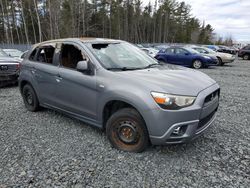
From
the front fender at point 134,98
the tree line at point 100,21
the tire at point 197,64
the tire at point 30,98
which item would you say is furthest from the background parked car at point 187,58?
the tree line at point 100,21

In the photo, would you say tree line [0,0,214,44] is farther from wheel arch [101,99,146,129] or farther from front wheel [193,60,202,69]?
wheel arch [101,99,146,129]

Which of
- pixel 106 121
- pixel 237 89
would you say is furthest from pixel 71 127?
pixel 237 89

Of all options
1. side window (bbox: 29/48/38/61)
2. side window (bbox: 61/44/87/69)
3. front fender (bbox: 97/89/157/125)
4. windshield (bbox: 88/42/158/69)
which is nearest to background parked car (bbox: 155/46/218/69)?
windshield (bbox: 88/42/158/69)

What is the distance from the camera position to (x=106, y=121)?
3271 millimetres

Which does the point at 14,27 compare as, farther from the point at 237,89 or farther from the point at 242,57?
the point at 237,89

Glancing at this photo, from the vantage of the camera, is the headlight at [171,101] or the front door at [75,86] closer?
the headlight at [171,101]

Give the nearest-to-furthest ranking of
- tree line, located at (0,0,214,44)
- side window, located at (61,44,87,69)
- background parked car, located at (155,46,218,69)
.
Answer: side window, located at (61,44,87,69) → background parked car, located at (155,46,218,69) → tree line, located at (0,0,214,44)

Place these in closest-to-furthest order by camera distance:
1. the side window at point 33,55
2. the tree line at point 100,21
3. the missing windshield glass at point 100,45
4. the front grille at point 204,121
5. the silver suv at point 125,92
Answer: the silver suv at point 125,92 → the front grille at point 204,121 → the missing windshield glass at point 100,45 → the side window at point 33,55 → the tree line at point 100,21

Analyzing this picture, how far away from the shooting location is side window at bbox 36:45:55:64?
4.16 meters

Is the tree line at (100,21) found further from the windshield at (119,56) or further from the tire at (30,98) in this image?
the windshield at (119,56)

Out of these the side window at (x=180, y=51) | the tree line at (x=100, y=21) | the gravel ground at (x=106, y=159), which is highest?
the tree line at (x=100, y=21)

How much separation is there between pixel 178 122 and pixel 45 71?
9.31 ft

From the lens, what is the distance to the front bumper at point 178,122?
99.7 inches

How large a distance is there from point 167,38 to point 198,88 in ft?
194
